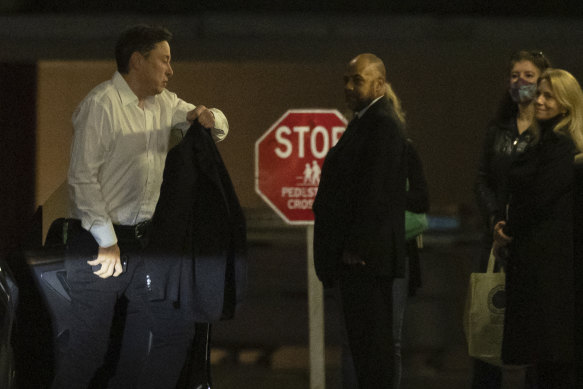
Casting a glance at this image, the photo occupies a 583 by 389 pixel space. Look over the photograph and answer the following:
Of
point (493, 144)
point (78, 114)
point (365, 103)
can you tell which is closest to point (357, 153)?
point (365, 103)

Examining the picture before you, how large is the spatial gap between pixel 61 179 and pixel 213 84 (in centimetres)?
94

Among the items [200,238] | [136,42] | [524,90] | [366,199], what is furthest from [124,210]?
[524,90]

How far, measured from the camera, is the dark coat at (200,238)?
426 cm

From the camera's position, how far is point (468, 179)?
689 centimetres

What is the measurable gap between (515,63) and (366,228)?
1069mm

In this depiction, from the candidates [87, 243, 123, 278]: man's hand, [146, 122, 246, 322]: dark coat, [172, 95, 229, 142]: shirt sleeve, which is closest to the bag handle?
[146, 122, 246, 322]: dark coat

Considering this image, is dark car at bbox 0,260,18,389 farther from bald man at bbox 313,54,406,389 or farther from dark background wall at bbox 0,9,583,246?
dark background wall at bbox 0,9,583,246

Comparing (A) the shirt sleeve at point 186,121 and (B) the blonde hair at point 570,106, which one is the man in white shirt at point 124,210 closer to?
(A) the shirt sleeve at point 186,121

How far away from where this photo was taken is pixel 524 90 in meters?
4.81

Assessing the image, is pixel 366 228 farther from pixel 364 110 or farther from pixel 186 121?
pixel 186 121

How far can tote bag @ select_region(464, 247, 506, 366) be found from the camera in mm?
4598

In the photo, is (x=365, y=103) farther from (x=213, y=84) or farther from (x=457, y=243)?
(x=457, y=243)

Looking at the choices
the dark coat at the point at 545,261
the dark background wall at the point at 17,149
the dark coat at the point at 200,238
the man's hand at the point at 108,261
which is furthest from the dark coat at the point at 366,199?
the dark background wall at the point at 17,149

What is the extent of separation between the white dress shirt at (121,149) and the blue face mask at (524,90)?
1315mm
